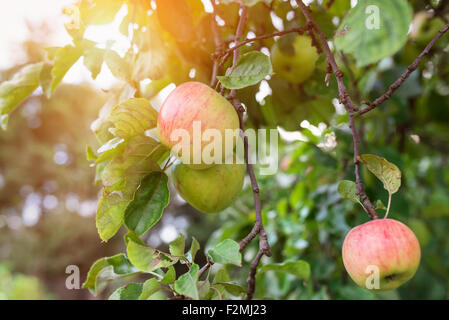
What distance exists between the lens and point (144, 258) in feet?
1.61

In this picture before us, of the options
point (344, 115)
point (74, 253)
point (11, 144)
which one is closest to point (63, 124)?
point (11, 144)

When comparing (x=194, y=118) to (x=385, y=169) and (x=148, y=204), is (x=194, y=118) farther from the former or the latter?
(x=385, y=169)

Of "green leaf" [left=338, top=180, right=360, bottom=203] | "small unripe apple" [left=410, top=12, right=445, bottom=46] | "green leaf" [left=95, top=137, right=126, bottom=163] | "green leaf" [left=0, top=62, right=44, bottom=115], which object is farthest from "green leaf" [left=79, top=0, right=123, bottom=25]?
"small unripe apple" [left=410, top=12, right=445, bottom=46]

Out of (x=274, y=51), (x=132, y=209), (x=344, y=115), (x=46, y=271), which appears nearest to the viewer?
(x=132, y=209)

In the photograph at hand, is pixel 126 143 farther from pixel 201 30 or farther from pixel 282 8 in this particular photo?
pixel 282 8

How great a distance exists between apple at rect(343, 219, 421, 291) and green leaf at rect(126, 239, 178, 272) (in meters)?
0.23

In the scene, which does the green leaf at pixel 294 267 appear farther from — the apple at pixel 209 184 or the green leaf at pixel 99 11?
the green leaf at pixel 99 11

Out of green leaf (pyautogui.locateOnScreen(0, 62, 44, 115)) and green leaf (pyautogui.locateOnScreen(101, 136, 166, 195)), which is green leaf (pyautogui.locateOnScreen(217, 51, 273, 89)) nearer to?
green leaf (pyautogui.locateOnScreen(101, 136, 166, 195))

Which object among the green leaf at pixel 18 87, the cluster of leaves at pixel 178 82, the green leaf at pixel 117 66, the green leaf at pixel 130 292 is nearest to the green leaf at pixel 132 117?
the cluster of leaves at pixel 178 82

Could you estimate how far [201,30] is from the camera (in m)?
0.75

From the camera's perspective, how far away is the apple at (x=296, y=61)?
2.56ft

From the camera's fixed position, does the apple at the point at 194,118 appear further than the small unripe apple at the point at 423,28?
No

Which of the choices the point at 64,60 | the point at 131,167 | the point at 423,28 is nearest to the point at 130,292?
the point at 131,167

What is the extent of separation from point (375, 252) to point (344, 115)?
680 millimetres
